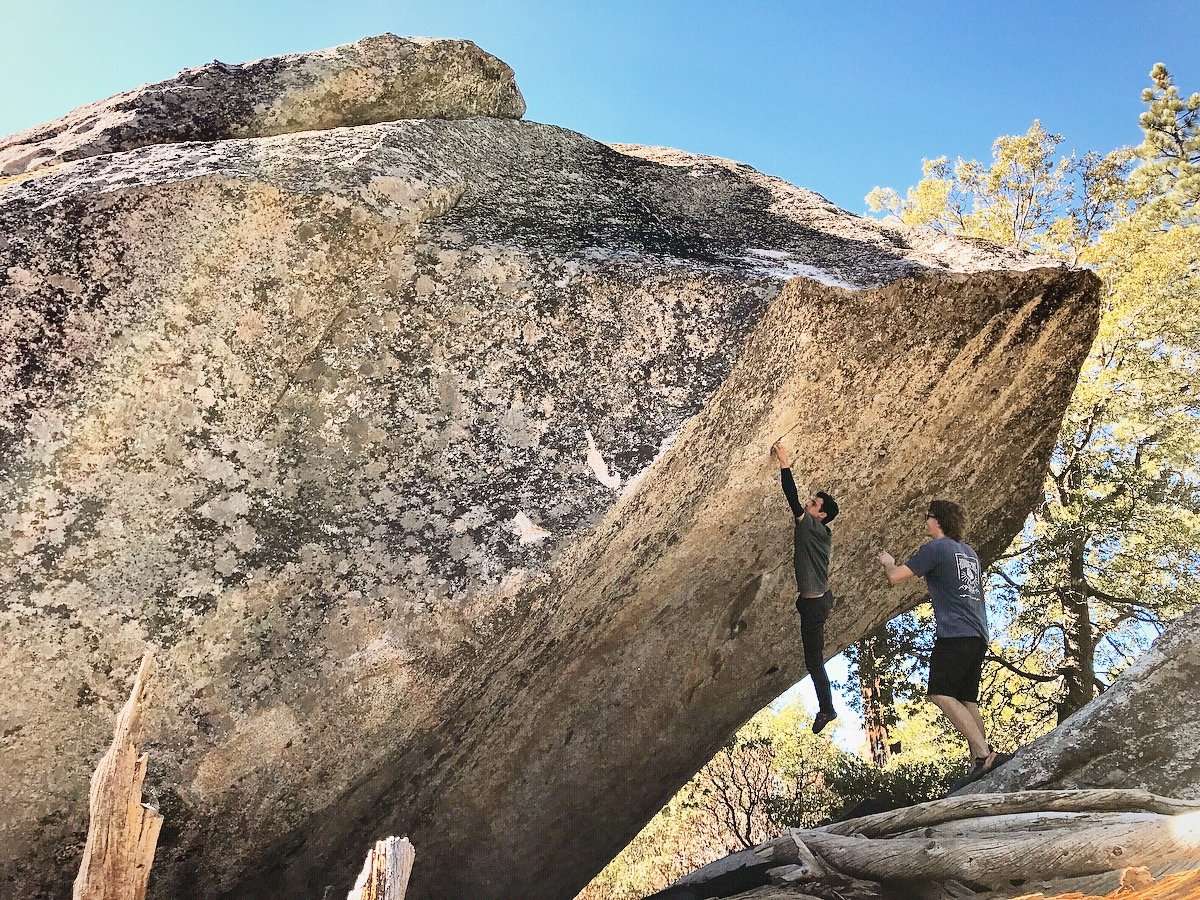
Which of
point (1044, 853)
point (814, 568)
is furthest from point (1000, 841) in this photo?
point (814, 568)

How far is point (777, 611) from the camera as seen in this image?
6902 millimetres

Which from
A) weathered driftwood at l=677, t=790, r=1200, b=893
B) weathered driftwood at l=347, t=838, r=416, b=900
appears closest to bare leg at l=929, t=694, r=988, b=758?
weathered driftwood at l=677, t=790, r=1200, b=893

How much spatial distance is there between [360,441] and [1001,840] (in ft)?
12.1

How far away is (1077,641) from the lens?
1273cm

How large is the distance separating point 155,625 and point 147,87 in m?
3.59

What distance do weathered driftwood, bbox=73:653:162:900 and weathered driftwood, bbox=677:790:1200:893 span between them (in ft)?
11.2

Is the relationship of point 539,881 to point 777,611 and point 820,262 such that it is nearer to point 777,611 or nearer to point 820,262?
point 777,611

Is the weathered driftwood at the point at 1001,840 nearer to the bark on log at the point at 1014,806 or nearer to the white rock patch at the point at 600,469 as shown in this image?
the bark on log at the point at 1014,806

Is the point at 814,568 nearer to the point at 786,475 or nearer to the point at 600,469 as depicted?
the point at 786,475

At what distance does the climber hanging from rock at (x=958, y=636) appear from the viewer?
570 centimetres

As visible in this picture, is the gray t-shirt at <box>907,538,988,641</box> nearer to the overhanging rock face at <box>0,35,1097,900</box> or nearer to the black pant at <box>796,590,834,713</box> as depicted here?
the black pant at <box>796,590,834,713</box>

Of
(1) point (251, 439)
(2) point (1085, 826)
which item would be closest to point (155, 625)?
(1) point (251, 439)

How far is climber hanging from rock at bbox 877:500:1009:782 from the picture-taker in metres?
5.70

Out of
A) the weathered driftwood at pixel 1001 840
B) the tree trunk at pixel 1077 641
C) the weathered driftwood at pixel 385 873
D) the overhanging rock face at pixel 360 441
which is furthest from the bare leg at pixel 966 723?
the tree trunk at pixel 1077 641
